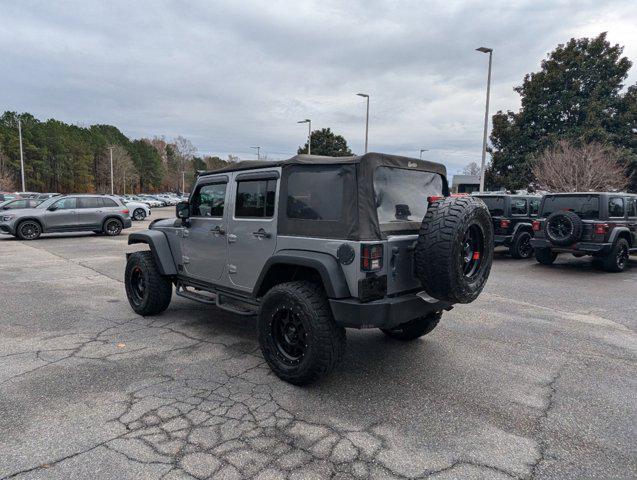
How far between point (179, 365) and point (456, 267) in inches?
109

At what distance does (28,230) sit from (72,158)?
58.9m

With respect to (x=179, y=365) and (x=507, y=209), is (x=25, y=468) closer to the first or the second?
(x=179, y=365)

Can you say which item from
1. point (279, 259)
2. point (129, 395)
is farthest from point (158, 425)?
point (279, 259)

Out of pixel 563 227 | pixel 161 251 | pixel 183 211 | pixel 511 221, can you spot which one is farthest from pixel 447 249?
pixel 511 221

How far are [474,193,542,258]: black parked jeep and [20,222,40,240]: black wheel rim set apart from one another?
50.2 feet

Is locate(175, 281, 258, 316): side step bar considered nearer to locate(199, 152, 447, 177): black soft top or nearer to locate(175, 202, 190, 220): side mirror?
locate(175, 202, 190, 220): side mirror

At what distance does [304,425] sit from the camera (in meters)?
3.00

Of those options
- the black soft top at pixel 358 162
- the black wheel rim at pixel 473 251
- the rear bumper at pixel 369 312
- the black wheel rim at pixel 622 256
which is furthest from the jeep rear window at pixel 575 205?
the rear bumper at pixel 369 312

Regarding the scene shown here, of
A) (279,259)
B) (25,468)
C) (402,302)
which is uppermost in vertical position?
(279,259)

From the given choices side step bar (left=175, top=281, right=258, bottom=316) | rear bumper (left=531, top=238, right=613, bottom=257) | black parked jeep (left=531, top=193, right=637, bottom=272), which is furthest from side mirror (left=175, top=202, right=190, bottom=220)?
rear bumper (left=531, top=238, right=613, bottom=257)

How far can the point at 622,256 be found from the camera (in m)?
9.87

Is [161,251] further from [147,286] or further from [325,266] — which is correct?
[325,266]

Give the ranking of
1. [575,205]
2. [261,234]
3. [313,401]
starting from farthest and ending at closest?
1. [575,205]
2. [261,234]
3. [313,401]

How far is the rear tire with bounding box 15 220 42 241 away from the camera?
14633 mm
